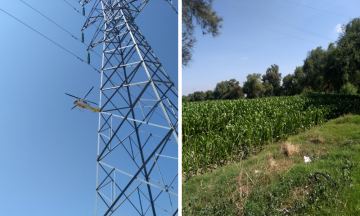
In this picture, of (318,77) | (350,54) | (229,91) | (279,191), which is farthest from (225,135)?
(229,91)

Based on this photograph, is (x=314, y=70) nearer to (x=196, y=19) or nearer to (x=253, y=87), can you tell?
(x=253, y=87)

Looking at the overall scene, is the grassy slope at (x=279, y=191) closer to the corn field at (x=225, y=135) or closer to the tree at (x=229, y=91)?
the corn field at (x=225, y=135)

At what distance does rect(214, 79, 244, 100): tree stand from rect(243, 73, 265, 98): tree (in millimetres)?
2294

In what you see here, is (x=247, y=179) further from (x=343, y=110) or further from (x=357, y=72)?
(x=357, y=72)

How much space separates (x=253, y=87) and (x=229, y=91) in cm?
499

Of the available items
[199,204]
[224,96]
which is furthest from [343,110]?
[224,96]

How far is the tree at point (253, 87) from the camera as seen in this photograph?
4000 centimetres

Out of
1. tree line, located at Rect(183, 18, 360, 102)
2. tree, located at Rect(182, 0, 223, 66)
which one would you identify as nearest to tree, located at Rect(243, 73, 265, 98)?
tree line, located at Rect(183, 18, 360, 102)

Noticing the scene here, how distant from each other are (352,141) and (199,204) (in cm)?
429

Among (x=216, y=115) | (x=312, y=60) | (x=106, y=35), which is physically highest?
(x=312, y=60)

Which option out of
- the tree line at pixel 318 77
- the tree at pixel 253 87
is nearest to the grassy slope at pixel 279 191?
the tree line at pixel 318 77

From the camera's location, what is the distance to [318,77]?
2817 centimetres

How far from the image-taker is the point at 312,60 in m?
29.2

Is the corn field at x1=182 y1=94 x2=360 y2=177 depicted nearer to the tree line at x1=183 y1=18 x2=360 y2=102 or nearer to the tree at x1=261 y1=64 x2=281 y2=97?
the tree line at x1=183 y1=18 x2=360 y2=102
